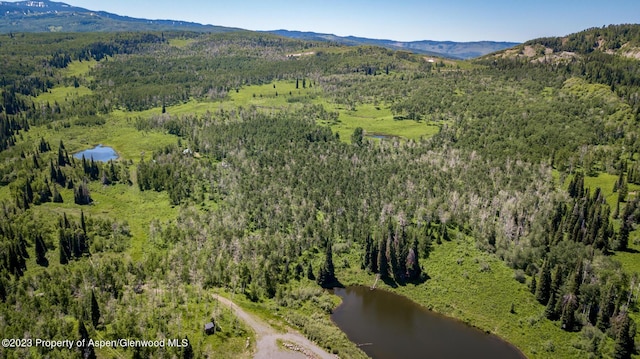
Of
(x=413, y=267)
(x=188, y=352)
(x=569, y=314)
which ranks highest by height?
(x=569, y=314)

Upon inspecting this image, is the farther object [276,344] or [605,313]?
[605,313]

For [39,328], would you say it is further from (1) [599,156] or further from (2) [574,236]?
(1) [599,156]

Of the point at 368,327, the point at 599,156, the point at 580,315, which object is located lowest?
the point at 368,327

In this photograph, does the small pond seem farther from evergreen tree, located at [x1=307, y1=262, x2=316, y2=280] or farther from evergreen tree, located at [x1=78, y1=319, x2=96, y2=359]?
evergreen tree, located at [x1=78, y1=319, x2=96, y2=359]

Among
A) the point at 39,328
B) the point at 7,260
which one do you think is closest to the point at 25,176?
the point at 7,260

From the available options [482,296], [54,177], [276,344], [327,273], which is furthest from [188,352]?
[54,177]

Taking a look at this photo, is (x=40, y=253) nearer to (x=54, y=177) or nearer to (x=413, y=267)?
(x=54, y=177)

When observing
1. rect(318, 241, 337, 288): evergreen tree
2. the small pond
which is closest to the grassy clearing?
the small pond
